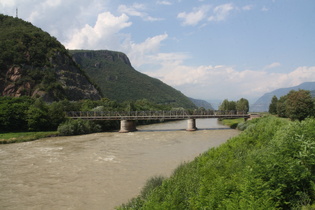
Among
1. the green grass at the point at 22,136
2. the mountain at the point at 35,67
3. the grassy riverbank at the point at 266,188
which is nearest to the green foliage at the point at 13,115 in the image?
the green grass at the point at 22,136

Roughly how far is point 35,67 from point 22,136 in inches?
2665

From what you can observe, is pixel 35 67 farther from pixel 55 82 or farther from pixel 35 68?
pixel 55 82

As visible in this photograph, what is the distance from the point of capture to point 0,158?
30062 mm

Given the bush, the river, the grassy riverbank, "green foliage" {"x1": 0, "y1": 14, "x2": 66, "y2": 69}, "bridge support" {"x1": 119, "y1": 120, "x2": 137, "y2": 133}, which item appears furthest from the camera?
"green foliage" {"x1": 0, "y1": 14, "x2": 66, "y2": 69}

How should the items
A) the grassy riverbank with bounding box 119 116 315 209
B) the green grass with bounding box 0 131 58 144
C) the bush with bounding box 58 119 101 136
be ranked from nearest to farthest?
the grassy riverbank with bounding box 119 116 315 209 → the green grass with bounding box 0 131 58 144 → the bush with bounding box 58 119 101 136

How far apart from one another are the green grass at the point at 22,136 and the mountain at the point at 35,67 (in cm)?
4549

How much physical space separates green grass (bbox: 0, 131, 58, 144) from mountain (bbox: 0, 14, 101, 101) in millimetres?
45486

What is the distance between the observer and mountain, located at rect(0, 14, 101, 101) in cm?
9350

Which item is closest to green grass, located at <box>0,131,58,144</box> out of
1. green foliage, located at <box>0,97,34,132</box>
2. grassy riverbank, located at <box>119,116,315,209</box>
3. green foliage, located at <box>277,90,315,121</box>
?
green foliage, located at <box>0,97,34,132</box>

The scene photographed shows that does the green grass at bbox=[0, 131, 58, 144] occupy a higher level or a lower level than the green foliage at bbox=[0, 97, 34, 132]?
lower

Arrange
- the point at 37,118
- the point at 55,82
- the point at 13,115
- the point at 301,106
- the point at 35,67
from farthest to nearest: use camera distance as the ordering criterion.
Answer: the point at 35,67 < the point at 55,82 < the point at 37,118 < the point at 301,106 < the point at 13,115

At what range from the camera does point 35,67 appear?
105 meters

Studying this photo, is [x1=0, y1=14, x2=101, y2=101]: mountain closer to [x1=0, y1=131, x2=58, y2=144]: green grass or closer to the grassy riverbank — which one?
[x1=0, y1=131, x2=58, y2=144]: green grass

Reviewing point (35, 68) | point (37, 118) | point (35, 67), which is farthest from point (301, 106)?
point (35, 67)
